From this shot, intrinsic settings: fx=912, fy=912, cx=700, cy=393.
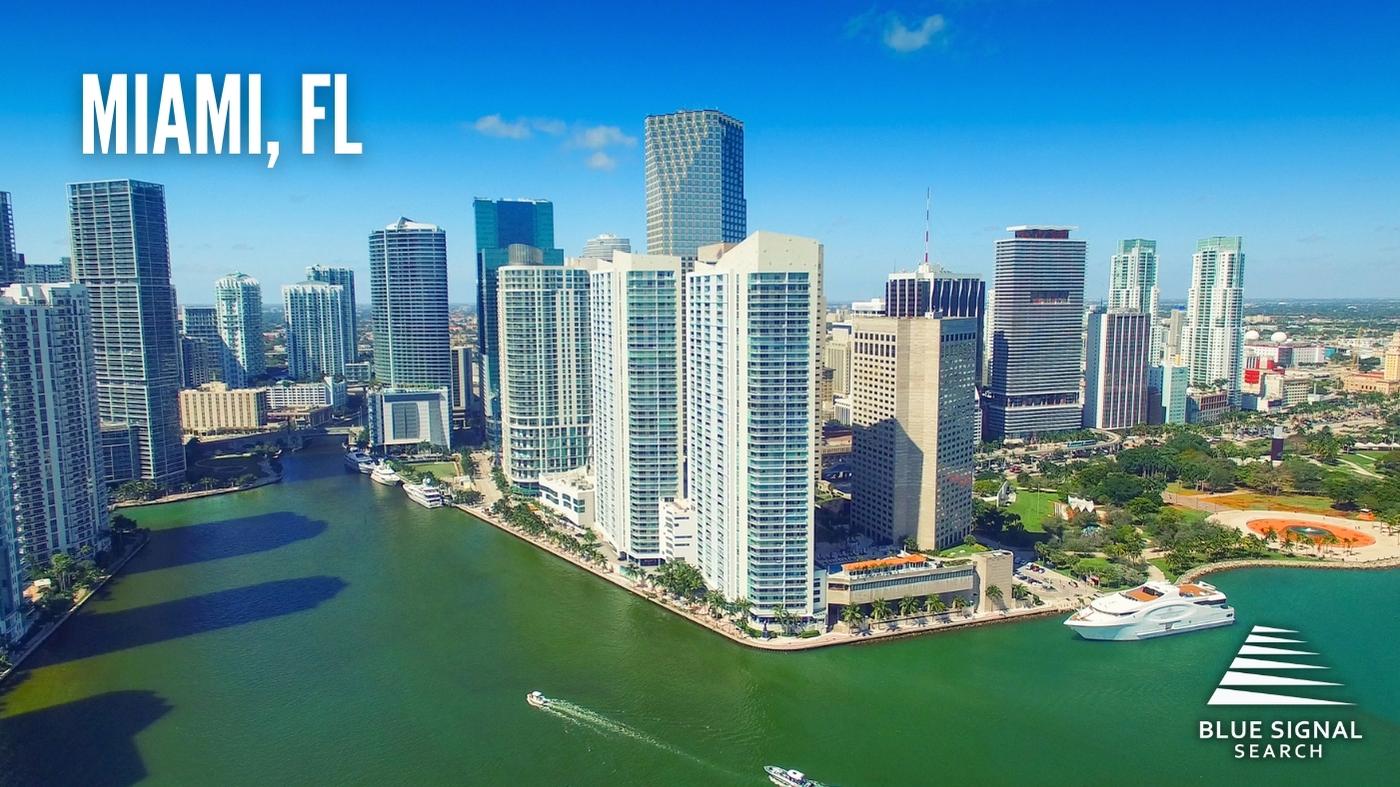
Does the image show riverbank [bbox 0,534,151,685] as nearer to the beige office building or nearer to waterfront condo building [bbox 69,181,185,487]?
waterfront condo building [bbox 69,181,185,487]

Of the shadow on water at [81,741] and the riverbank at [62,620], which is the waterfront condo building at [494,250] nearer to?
the riverbank at [62,620]

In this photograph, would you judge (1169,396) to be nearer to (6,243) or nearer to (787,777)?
(787,777)

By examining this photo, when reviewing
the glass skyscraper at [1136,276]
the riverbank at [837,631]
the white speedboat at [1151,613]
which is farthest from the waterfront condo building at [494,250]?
the glass skyscraper at [1136,276]

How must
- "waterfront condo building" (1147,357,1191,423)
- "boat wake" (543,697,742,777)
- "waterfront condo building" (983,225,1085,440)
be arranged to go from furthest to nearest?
1. "waterfront condo building" (1147,357,1191,423)
2. "waterfront condo building" (983,225,1085,440)
3. "boat wake" (543,697,742,777)

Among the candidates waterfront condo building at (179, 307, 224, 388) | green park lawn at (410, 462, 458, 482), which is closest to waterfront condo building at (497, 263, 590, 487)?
green park lawn at (410, 462, 458, 482)

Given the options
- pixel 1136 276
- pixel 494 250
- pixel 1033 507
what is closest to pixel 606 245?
pixel 494 250

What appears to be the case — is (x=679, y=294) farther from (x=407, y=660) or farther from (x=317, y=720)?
(x=317, y=720)
